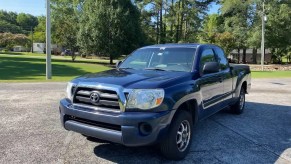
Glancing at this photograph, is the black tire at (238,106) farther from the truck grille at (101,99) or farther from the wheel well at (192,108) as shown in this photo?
the truck grille at (101,99)

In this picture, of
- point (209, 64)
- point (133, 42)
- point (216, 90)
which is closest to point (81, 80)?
point (209, 64)

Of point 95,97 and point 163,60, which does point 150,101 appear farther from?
point 163,60

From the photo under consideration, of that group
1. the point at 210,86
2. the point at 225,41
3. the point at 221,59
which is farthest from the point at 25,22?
the point at 210,86

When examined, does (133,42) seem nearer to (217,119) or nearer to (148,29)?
(148,29)

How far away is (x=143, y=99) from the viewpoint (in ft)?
13.3

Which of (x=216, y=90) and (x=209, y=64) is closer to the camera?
(x=209, y=64)

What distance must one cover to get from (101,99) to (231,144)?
101 inches

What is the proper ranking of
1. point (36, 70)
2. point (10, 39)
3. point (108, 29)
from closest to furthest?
point (36, 70) → point (108, 29) → point (10, 39)

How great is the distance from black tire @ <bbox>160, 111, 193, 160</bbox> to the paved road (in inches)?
5.7

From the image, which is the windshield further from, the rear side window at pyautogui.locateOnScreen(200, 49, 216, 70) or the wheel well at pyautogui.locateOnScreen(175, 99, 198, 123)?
the wheel well at pyautogui.locateOnScreen(175, 99, 198, 123)

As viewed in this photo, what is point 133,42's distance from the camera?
38.6 meters

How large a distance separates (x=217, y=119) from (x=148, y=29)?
49.7 metres

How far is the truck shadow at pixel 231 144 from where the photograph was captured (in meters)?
4.66

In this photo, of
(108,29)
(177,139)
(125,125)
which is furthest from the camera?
(108,29)
